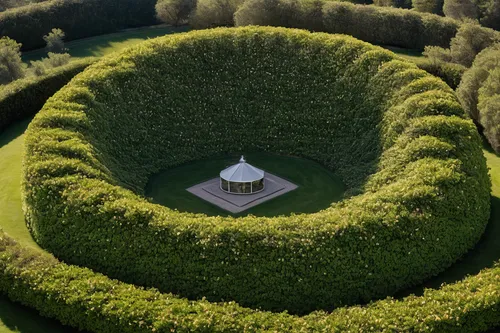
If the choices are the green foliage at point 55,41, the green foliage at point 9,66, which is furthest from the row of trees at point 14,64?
the green foliage at point 55,41

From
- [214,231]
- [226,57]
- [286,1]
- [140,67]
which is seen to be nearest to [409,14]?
[286,1]

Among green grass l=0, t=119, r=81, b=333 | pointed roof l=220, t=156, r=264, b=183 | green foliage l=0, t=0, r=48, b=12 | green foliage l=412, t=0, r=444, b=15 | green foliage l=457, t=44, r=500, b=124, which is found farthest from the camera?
green foliage l=0, t=0, r=48, b=12

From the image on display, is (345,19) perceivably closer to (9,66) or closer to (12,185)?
(9,66)

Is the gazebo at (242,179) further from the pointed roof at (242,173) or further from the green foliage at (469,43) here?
the green foliage at (469,43)

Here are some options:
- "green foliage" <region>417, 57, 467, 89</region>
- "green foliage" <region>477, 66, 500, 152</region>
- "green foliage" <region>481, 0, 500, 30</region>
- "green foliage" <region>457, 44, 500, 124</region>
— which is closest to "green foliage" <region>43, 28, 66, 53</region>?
"green foliage" <region>417, 57, 467, 89</region>

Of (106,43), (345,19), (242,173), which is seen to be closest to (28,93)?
Answer: (242,173)

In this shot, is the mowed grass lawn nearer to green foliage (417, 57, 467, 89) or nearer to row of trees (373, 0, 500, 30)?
green foliage (417, 57, 467, 89)

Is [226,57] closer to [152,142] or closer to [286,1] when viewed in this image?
[152,142]
